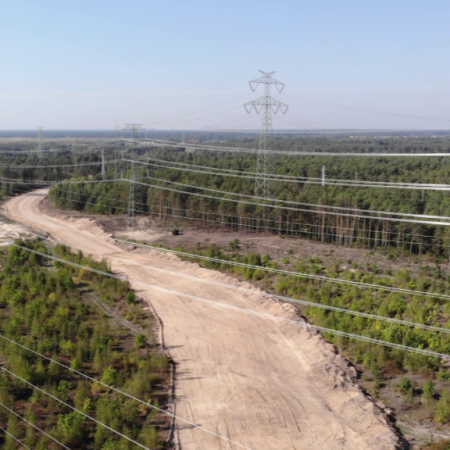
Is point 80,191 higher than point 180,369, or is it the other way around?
point 80,191

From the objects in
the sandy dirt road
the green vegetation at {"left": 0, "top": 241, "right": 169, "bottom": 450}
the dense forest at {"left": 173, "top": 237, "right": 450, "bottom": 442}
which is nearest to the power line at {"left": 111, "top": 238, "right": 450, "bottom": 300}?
the dense forest at {"left": 173, "top": 237, "right": 450, "bottom": 442}

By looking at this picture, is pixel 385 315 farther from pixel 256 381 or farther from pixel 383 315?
pixel 256 381

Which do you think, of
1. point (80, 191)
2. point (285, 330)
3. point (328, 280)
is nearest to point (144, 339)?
point (285, 330)

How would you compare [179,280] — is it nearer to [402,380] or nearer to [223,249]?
[223,249]

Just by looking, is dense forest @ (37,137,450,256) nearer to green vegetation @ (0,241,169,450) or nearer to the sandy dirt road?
the sandy dirt road

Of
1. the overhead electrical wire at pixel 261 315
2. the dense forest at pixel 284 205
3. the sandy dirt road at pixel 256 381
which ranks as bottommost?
the sandy dirt road at pixel 256 381

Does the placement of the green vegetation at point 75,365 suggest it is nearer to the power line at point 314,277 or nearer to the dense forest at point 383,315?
the power line at point 314,277

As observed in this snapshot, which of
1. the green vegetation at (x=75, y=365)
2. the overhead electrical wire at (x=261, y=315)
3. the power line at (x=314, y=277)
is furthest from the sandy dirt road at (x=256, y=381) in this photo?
the power line at (x=314, y=277)

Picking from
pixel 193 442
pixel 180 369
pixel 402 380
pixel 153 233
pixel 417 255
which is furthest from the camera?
pixel 153 233
